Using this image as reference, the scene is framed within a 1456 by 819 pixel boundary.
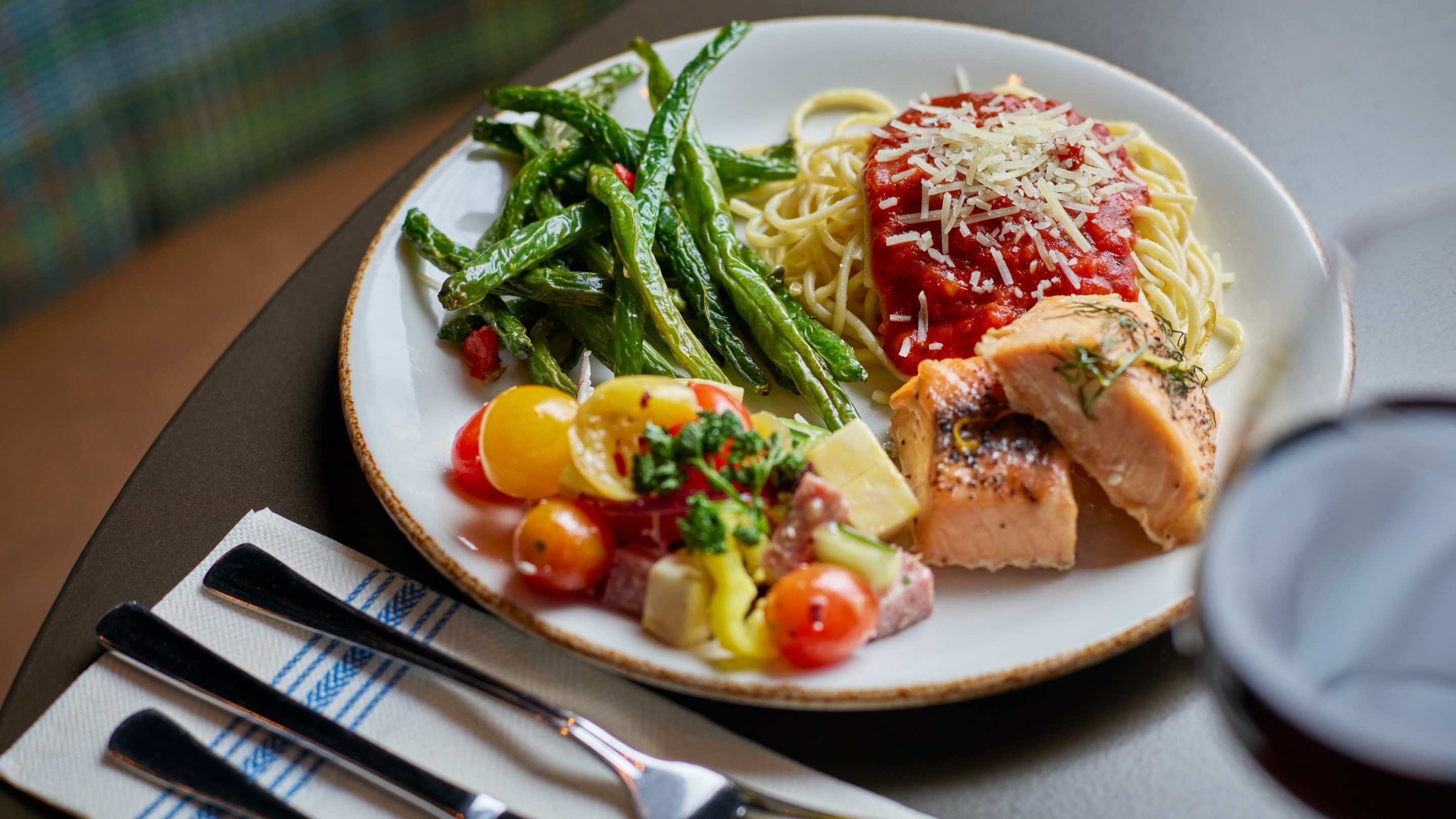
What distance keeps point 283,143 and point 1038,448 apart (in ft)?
19.4

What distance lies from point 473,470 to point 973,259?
1776 mm

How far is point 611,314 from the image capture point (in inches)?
136

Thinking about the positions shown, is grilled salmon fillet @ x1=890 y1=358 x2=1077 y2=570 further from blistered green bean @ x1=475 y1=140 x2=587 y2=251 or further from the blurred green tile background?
the blurred green tile background

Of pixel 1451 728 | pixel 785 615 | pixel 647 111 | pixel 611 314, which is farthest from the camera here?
pixel 647 111

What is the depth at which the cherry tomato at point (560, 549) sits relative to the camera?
242cm

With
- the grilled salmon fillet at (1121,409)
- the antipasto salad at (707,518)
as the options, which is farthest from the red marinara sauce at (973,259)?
the antipasto salad at (707,518)

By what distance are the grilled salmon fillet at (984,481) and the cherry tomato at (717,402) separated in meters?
0.50

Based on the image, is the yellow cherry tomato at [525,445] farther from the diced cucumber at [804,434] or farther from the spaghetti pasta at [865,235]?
the spaghetti pasta at [865,235]

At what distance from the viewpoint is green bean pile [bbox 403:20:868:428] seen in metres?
3.29

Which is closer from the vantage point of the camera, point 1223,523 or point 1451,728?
point 1451,728

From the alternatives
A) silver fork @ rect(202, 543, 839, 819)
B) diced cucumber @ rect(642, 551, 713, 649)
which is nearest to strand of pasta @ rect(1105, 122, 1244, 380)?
diced cucumber @ rect(642, 551, 713, 649)

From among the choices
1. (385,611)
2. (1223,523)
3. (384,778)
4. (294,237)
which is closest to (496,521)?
(385,611)

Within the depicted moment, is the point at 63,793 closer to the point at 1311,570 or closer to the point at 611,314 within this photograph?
the point at 611,314

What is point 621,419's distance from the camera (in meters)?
2.57
